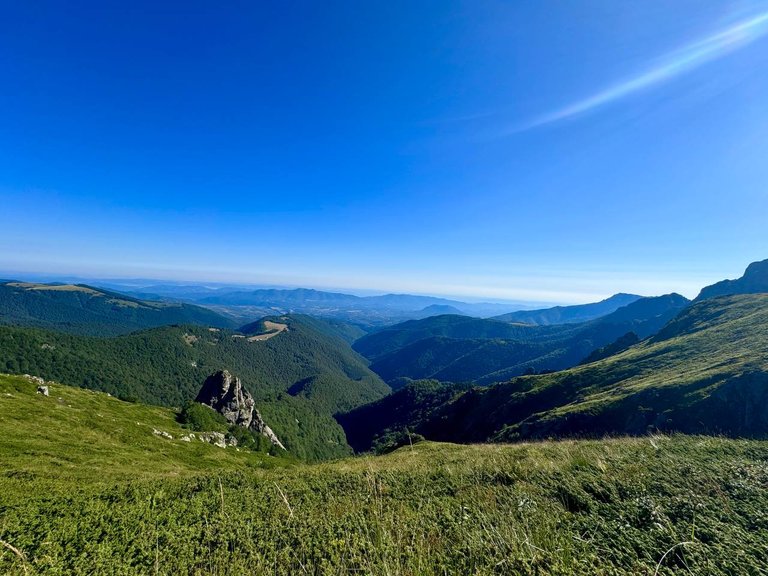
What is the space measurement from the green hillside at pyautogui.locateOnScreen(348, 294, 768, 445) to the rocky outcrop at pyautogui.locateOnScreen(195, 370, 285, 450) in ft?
246

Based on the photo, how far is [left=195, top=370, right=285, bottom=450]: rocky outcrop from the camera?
109 metres

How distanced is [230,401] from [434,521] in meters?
125

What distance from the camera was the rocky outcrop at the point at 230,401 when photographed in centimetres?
10869

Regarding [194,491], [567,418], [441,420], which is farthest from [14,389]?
[441,420]

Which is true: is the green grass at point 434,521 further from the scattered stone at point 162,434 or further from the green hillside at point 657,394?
the scattered stone at point 162,434

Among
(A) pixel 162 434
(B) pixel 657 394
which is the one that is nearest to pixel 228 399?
(A) pixel 162 434

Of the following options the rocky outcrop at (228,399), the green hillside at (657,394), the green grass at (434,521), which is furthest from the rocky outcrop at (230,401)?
the green grass at (434,521)

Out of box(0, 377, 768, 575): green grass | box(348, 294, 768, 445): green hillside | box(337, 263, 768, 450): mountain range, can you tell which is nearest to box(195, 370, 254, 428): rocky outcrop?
box(337, 263, 768, 450): mountain range

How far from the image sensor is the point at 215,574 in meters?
5.24

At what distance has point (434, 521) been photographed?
279 inches

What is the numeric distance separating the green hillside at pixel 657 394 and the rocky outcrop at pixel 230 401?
246 feet

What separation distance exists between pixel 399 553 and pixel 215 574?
3179 mm

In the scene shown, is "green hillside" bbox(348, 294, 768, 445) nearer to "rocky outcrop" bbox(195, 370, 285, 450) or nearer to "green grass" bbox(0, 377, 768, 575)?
"green grass" bbox(0, 377, 768, 575)

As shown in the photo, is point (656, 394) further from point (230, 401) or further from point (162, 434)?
point (230, 401)
